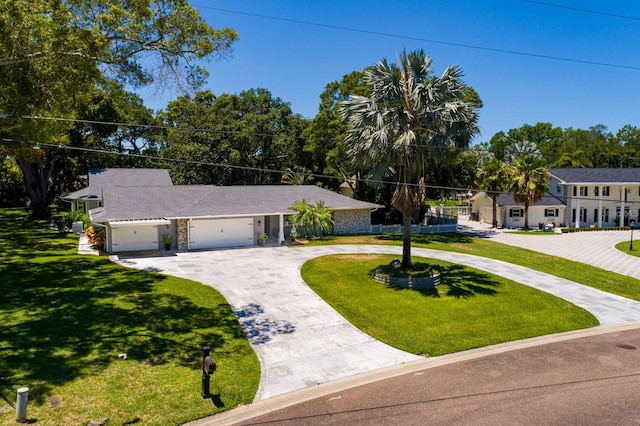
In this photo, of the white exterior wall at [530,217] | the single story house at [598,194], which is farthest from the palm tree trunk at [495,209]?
the single story house at [598,194]

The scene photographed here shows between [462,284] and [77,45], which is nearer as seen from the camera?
[77,45]

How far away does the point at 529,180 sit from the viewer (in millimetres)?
41812

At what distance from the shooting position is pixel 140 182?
35469mm

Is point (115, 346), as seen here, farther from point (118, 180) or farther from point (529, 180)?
point (529, 180)

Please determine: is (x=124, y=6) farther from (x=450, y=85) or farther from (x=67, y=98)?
(x=450, y=85)

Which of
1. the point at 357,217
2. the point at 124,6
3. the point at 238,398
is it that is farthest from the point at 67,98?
the point at 357,217

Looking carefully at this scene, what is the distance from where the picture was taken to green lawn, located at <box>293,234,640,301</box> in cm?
2089

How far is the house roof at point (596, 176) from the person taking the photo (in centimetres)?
4512

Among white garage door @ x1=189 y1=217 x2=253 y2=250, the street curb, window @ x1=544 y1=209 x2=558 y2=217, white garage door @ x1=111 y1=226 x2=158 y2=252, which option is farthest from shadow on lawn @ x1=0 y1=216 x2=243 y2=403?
window @ x1=544 y1=209 x2=558 y2=217

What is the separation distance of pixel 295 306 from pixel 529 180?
34.2m

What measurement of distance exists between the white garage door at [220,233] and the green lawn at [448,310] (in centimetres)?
786

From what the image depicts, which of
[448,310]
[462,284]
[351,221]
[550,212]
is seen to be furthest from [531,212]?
[448,310]

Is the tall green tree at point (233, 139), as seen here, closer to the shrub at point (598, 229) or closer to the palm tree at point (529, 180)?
the palm tree at point (529, 180)

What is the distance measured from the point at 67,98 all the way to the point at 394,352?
676 inches
